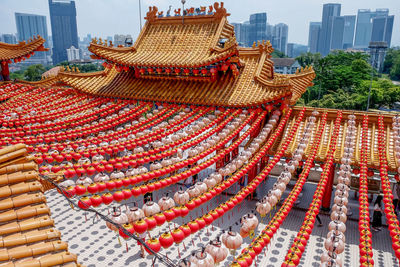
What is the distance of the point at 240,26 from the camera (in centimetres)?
14712

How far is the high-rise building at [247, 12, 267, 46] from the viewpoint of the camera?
463 feet

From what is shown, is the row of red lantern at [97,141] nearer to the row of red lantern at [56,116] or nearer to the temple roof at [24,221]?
the row of red lantern at [56,116]

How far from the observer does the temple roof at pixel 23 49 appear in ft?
51.2

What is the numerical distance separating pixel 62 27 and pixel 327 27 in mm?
125900

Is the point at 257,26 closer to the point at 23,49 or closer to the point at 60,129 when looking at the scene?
the point at 23,49

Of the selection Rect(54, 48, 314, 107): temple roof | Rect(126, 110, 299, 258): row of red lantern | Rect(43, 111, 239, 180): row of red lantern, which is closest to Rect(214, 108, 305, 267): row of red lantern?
Rect(126, 110, 299, 258): row of red lantern

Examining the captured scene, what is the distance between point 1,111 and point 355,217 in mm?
14321

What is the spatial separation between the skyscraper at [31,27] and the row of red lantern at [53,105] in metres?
162

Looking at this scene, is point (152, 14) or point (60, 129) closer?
point (60, 129)

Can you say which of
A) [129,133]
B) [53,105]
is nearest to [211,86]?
[129,133]

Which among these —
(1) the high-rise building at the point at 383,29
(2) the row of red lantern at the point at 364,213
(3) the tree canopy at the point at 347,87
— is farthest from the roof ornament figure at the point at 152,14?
(1) the high-rise building at the point at 383,29

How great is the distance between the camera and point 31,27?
16712 cm

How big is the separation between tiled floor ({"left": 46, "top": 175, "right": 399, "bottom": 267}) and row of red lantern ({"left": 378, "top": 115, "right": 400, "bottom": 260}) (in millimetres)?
2665

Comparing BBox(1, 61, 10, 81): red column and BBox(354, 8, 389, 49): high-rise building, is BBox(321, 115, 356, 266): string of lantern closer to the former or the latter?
BBox(1, 61, 10, 81): red column
